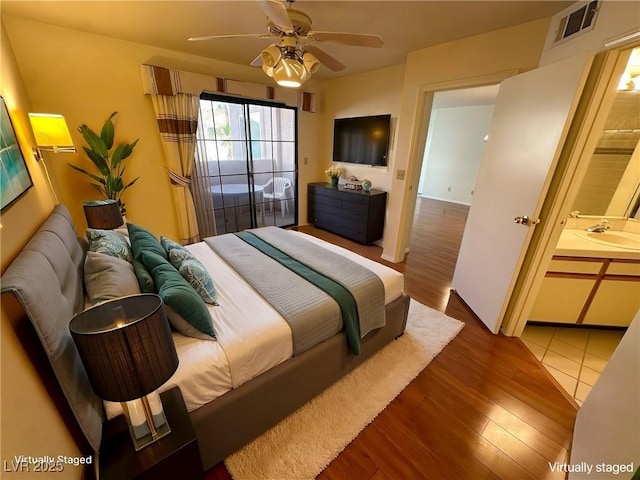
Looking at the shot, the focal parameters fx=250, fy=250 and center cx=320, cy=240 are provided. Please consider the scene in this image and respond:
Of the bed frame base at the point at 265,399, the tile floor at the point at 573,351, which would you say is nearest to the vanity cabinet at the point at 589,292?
the tile floor at the point at 573,351

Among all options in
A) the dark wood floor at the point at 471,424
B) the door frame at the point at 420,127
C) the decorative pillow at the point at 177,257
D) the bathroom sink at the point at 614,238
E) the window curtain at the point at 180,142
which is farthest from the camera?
the window curtain at the point at 180,142

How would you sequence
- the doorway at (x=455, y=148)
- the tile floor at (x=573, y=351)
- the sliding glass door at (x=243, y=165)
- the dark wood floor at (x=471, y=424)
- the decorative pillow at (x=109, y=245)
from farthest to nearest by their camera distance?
the doorway at (x=455, y=148)
the sliding glass door at (x=243, y=165)
the tile floor at (x=573, y=351)
the decorative pillow at (x=109, y=245)
the dark wood floor at (x=471, y=424)

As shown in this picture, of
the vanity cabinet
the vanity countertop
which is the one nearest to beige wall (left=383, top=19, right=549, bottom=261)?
the vanity countertop

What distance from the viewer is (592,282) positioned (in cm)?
201

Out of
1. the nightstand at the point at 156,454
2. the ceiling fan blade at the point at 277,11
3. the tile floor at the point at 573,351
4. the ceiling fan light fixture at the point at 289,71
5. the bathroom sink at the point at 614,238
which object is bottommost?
the tile floor at the point at 573,351

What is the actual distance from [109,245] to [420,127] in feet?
10.2

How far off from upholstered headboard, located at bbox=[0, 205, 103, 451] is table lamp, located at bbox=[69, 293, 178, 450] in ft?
0.28

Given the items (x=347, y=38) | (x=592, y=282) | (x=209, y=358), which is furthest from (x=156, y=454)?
(x=592, y=282)

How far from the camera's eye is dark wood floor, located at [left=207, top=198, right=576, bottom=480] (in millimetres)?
1238

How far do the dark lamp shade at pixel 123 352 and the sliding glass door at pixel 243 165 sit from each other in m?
2.92

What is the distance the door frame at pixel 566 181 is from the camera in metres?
1.46

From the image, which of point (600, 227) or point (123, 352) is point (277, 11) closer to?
point (123, 352)

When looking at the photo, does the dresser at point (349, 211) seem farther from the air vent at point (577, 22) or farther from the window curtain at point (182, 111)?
the air vent at point (577, 22)

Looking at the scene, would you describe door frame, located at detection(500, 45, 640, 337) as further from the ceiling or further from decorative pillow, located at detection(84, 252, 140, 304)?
decorative pillow, located at detection(84, 252, 140, 304)
